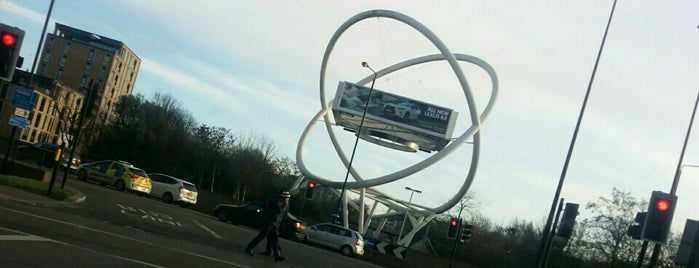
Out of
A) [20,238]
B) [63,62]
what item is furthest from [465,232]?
[63,62]

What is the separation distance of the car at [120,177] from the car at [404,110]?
20366 mm

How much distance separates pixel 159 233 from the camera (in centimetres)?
1706

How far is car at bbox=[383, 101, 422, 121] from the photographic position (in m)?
51.8

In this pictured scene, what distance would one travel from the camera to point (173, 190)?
38.8 metres

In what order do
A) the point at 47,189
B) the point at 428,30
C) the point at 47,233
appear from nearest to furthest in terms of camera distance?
the point at 47,233, the point at 47,189, the point at 428,30

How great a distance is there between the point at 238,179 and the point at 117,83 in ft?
211

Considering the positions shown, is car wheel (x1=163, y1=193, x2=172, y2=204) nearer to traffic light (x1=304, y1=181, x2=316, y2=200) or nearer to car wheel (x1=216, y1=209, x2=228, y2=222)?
car wheel (x1=216, y1=209, x2=228, y2=222)

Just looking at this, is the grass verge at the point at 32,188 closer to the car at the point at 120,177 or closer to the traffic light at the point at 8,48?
the traffic light at the point at 8,48

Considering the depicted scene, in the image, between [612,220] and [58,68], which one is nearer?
[612,220]

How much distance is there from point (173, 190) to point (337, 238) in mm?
11607

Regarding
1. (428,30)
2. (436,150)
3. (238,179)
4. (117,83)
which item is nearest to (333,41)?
(428,30)

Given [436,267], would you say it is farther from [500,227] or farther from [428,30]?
[500,227]

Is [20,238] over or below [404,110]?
below

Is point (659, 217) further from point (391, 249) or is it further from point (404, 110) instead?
point (404, 110)
